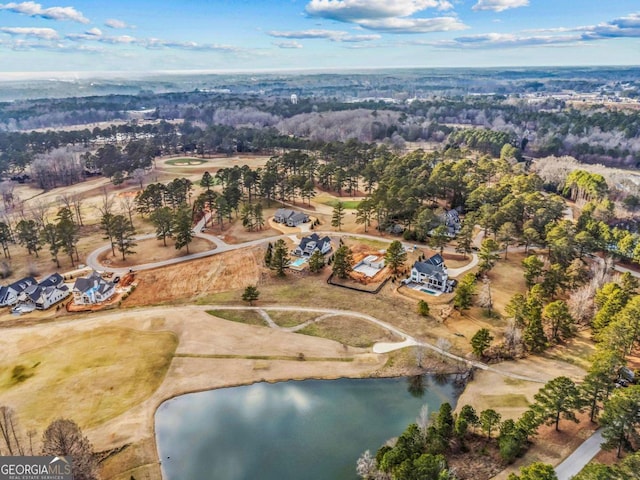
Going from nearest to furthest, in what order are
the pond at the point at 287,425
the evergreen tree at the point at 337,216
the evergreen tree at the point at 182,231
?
the pond at the point at 287,425 → the evergreen tree at the point at 182,231 → the evergreen tree at the point at 337,216

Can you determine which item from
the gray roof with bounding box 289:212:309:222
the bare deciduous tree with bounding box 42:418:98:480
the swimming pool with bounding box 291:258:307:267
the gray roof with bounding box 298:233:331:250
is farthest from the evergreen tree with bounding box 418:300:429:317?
the gray roof with bounding box 289:212:309:222

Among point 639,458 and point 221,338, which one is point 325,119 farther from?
point 639,458

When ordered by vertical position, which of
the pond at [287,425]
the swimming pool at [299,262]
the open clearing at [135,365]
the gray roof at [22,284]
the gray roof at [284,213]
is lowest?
the pond at [287,425]

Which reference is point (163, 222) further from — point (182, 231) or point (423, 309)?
point (423, 309)

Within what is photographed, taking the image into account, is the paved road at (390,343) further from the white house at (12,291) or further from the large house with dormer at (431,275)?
the white house at (12,291)

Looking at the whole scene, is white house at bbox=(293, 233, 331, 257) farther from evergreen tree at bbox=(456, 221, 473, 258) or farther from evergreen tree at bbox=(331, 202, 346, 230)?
evergreen tree at bbox=(456, 221, 473, 258)

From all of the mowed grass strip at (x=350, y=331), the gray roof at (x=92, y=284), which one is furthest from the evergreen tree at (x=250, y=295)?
the gray roof at (x=92, y=284)

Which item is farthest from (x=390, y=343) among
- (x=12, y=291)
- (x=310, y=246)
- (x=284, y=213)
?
(x=12, y=291)
